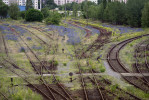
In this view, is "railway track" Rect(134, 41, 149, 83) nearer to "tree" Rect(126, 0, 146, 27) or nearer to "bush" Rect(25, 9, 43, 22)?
"tree" Rect(126, 0, 146, 27)

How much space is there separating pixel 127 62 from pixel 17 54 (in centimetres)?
1009

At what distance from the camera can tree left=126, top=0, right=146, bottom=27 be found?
42.9m

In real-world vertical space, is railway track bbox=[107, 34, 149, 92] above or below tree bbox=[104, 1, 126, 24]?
below

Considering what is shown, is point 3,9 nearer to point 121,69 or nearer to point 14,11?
point 14,11

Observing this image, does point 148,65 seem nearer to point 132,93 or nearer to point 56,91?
point 132,93

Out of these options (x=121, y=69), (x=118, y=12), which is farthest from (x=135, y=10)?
(x=121, y=69)

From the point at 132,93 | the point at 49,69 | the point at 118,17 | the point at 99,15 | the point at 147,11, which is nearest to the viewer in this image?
the point at 132,93

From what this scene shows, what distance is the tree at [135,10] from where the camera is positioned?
141ft

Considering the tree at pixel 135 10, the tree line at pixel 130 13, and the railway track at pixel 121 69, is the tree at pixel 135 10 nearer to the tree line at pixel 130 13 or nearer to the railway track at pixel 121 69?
the tree line at pixel 130 13

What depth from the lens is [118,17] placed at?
49.8m

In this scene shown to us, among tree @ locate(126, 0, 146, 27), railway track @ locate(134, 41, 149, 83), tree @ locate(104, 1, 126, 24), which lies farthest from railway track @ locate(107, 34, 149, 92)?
tree @ locate(104, 1, 126, 24)

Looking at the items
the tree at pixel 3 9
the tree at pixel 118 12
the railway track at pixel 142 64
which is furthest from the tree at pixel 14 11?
the railway track at pixel 142 64

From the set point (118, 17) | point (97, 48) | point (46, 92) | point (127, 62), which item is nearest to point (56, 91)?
point (46, 92)

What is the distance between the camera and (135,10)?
4316 centimetres
